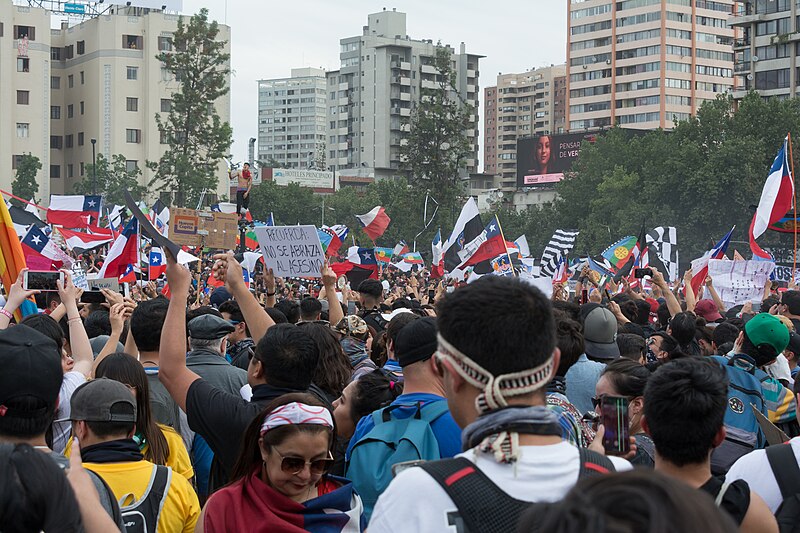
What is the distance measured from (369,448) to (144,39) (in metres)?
90.4

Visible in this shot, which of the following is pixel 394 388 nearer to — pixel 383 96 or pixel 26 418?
pixel 26 418

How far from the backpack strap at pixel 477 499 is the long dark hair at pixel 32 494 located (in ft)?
2.63

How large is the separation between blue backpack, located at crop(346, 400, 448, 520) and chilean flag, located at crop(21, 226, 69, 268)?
8.76 m

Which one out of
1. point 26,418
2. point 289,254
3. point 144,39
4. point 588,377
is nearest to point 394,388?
point 588,377

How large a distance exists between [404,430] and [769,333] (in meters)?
2.77

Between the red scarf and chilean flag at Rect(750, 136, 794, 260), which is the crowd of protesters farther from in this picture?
chilean flag at Rect(750, 136, 794, 260)

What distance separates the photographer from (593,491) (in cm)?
163

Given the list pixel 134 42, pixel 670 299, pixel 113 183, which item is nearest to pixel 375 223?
pixel 670 299

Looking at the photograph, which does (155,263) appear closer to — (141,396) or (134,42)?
(141,396)

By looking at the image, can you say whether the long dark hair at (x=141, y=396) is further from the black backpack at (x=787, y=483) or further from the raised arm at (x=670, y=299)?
the raised arm at (x=670, y=299)

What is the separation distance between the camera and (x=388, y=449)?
13.5 ft

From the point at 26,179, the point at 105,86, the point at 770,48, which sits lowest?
the point at 26,179

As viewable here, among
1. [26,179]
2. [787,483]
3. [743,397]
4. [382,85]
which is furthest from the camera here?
[382,85]

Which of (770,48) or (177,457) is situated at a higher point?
(770,48)
